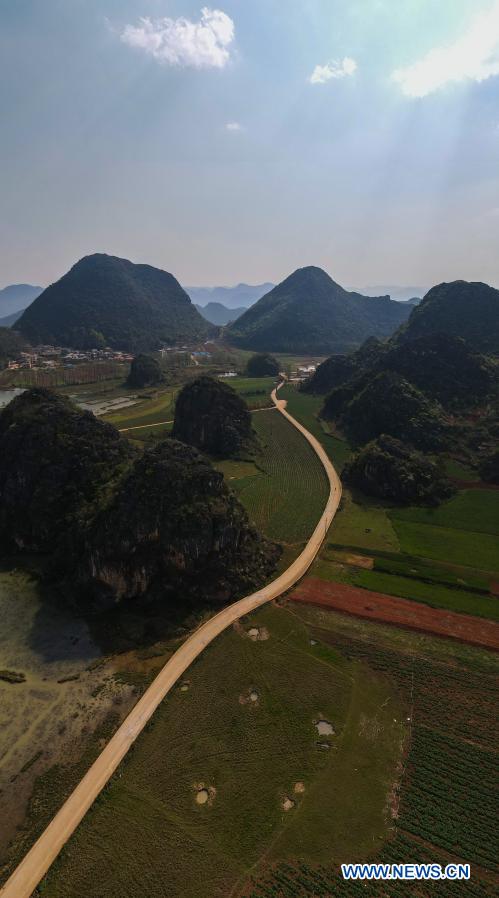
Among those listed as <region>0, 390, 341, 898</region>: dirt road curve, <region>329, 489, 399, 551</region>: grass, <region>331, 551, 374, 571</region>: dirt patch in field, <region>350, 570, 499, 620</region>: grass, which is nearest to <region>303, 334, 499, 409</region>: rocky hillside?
<region>329, 489, 399, 551</region>: grass

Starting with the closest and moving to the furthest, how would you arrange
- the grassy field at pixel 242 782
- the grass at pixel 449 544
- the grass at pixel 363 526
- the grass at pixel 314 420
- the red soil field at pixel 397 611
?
1. the grassy field at pixel 242 782
2. the red soil field at pixel 397 611
3. the grass at pixel 449 544
4. the grass at pixel 363 526
5. the grass at pixel 314 420

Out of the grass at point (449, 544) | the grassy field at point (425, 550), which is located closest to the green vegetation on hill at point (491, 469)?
the grassy field at point (425, 550)

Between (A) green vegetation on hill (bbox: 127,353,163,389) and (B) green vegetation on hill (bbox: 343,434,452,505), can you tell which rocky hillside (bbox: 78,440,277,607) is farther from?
(A) green vegetation on hill (bbox: 127,353,163,389)

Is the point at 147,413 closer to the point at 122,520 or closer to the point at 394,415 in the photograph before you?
the point at 394,415

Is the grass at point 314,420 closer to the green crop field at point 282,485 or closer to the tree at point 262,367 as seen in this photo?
the green crop field at point 282,485

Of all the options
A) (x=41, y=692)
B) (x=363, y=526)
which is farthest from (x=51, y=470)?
(x=363, y=526)

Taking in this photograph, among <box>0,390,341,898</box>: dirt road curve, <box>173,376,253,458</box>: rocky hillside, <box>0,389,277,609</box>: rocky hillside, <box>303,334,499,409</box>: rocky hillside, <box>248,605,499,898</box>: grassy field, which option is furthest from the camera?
<box>303,334,499,409</box>: rocky hillside

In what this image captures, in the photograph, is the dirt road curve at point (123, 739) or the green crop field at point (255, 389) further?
the green crop field at point (255, 389)
